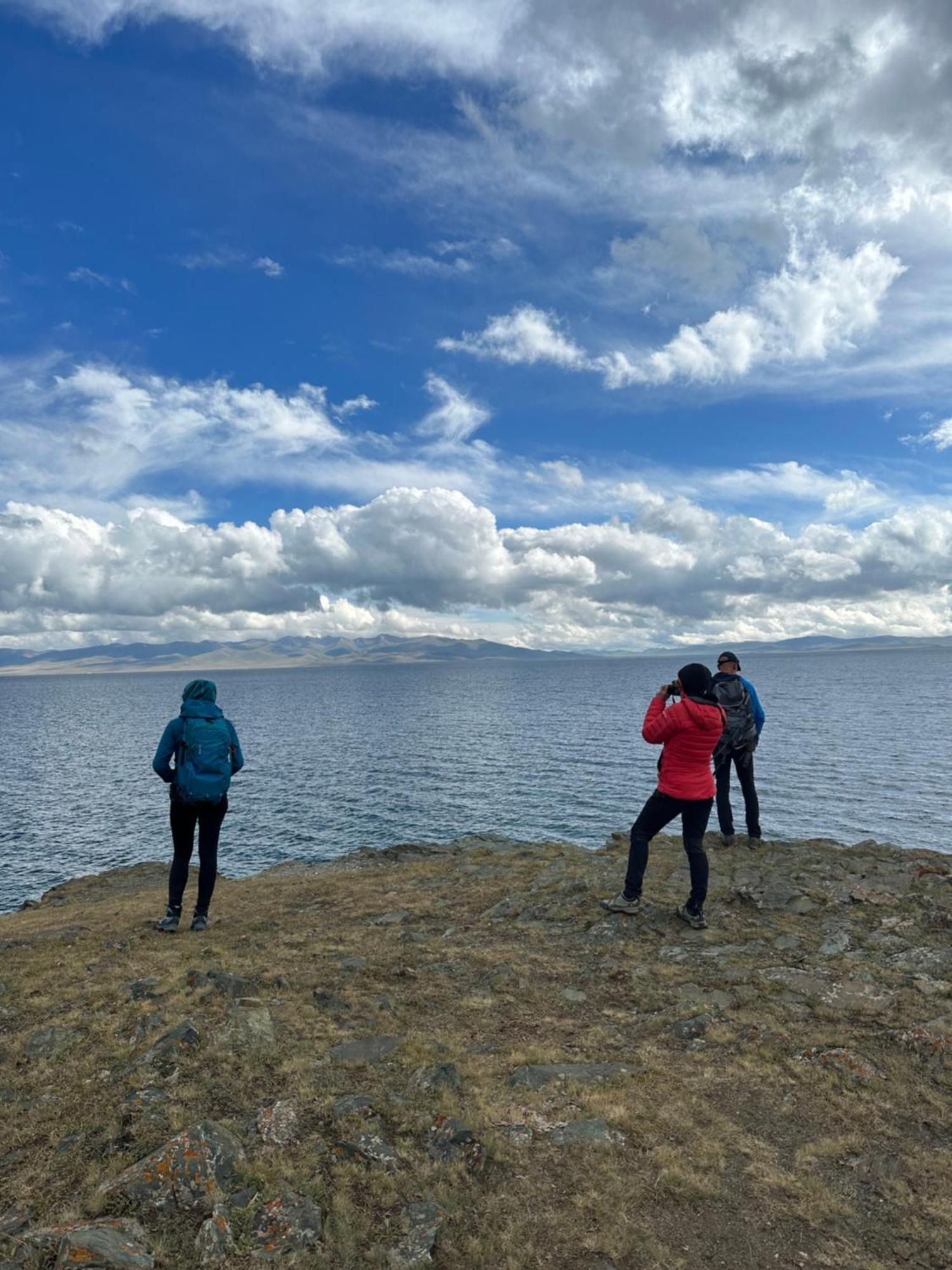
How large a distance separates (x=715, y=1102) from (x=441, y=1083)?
9.52ft

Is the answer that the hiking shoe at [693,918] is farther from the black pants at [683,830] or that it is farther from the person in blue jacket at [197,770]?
the person in blue jacket at [197,770]

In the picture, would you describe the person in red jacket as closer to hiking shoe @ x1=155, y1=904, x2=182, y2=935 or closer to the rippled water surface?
hiking shoe @ x1=155, y1=904, x2=182, y2=935

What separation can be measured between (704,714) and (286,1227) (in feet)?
27.8

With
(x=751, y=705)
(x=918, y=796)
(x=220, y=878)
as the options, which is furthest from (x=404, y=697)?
(x=751, y=705)

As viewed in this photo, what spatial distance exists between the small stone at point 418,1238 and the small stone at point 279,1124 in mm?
1369

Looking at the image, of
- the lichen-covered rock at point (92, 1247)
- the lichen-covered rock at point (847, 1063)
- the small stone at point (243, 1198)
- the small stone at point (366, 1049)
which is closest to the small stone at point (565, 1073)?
the small stone at point (366, 1049)

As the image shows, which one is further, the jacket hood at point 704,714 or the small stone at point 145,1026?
the jacket hood at point 704,714

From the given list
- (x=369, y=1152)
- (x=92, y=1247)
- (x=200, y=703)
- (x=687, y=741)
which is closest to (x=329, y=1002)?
(x=369, y=1152)

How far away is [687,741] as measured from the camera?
432 inches

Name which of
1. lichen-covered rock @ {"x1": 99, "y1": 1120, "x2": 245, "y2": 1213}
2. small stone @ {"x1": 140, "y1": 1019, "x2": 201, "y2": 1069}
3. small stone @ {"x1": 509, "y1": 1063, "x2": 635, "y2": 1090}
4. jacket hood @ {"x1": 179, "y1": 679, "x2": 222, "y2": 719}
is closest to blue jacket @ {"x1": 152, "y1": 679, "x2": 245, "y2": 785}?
jacket hood @ {"x1": 179, "y1": 679, "x2": 222, "y2": 719}

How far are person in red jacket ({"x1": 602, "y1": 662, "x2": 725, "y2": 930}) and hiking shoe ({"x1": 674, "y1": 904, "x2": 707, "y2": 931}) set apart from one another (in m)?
0.85

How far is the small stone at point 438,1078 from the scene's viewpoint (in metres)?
6.95

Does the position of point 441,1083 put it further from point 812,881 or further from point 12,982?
point 812,881

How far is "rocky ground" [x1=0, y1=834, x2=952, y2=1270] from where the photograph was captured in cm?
502
